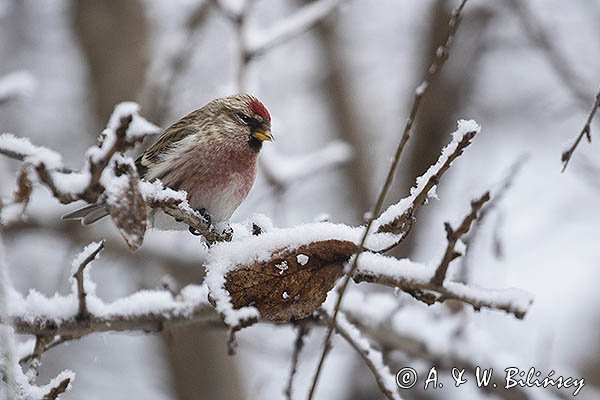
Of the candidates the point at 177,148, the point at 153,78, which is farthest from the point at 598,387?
the point at 177,148

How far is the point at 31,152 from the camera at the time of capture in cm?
188

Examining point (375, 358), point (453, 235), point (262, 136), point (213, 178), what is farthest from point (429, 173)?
point (262, 136)

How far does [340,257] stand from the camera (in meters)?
2.15

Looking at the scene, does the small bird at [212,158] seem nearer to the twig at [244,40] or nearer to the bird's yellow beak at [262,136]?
the bird's yellow beak at [262,136]

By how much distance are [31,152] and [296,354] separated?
4.35 feet

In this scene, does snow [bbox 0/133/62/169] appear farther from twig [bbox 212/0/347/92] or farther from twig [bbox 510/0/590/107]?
twig [bbox 510/0/590/107]

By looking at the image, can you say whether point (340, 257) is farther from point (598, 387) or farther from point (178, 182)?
point (598, 387)

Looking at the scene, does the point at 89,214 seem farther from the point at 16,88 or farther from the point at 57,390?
the point at 57,390

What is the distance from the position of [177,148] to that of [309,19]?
5.40ft

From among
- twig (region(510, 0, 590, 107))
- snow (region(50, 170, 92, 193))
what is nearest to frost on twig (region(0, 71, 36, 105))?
snow (region(50, 170, 92, 193))

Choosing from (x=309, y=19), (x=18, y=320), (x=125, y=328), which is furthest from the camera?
(x=309, y=19)

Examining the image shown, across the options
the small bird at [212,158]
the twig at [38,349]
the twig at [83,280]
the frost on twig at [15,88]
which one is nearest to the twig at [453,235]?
the twig at [83,280]

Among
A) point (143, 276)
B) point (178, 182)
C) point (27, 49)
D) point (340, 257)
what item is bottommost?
point (340, 257)

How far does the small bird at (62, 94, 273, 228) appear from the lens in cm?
354
